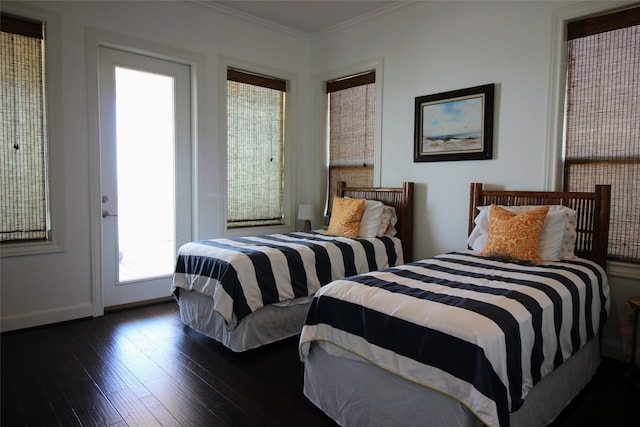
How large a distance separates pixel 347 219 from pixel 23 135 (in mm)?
2736

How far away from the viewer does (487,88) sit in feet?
10.8

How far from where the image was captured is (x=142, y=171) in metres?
3.81

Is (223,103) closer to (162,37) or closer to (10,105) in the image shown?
(162,37)

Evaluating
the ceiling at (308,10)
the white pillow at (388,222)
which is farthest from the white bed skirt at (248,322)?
the ceiling at (308,10)

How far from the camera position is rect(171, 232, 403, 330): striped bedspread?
2.65 m

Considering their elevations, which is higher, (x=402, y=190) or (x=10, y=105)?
(x=10, y=105)

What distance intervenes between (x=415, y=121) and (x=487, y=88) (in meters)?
0.72

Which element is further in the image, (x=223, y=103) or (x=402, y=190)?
(x=223, y=103)

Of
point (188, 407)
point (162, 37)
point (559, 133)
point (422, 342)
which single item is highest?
point (162, 37)

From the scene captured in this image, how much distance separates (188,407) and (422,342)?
52.0 inches

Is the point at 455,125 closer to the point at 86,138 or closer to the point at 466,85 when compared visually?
the point at 466,85

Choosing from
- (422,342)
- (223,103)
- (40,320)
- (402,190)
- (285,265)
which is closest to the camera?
(422,342)

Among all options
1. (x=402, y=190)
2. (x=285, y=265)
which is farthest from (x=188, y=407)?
(x=402, y=190)

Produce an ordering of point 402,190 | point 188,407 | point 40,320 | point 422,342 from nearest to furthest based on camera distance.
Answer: point 422,342 → point 188,407 → point 40,320 → point 402,190
